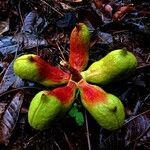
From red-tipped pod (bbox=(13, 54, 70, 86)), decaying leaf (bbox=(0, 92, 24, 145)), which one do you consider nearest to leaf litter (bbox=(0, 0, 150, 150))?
decaying leaf (bbox=(0, 92, 24, 145))

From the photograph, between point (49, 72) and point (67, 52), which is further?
point (67, 52)

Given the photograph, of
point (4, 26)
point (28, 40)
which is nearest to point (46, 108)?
point (28, 40)

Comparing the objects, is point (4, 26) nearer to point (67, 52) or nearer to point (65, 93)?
point (67, 52)

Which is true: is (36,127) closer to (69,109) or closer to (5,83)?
(69,109)

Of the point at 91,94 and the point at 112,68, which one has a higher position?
the point at 112,68

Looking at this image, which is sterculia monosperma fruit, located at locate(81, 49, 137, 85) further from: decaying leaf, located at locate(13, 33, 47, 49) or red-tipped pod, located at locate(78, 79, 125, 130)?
decaying leaf, located at locate(13, 33, 47, 49)

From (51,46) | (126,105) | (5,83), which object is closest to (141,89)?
(126,105)

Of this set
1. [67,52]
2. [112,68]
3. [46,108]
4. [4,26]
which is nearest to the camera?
[46,108]
